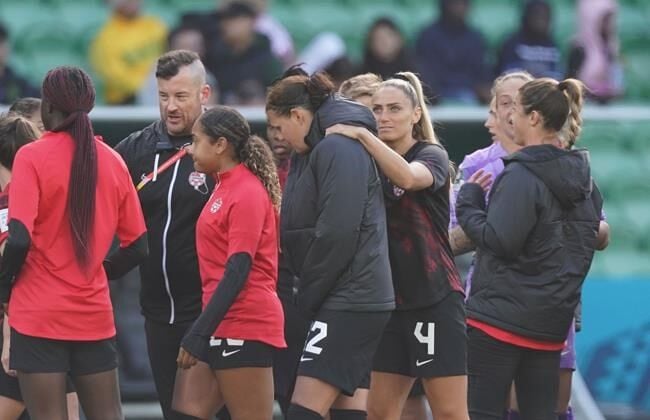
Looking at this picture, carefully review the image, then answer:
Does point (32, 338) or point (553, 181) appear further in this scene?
point (553, 181)

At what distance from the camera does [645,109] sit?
10.6 metres

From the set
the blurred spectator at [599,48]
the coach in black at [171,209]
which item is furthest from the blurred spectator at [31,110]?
the blurred spectator at [599,48]

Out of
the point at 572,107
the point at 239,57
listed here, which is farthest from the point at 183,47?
the point at 572,107

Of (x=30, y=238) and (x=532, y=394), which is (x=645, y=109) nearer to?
(x=532, y=394)

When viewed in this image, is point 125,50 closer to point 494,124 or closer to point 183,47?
point 183,47

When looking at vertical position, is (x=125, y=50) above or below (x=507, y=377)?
above

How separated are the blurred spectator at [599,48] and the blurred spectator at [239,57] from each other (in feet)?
7.92

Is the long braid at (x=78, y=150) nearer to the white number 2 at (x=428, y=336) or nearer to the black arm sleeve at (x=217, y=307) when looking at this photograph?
the black arm sleeve at (x=217, y=307)

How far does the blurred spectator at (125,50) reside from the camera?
10.4 meters

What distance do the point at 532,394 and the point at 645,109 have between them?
16.3 feet

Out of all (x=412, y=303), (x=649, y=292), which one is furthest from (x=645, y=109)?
(x=412, y=303)

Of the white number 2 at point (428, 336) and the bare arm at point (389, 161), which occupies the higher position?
the bare arm at point (389, 161)

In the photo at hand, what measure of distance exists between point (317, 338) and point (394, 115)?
1036 millimetres

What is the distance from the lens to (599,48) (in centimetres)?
1133
